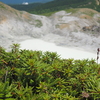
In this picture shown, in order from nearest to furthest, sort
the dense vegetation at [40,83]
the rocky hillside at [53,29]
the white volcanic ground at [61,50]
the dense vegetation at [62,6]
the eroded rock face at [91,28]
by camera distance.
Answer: the dense vegetation at [40,83], the white volcanic ground at [61,50], the rocky hillside at [53,29], the eroded rock face at [91,28], the dense vegetation at [62,6]

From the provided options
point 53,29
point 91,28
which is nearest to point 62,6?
point 53,29

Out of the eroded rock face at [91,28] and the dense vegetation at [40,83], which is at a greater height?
the eroded rock face at [91,28]

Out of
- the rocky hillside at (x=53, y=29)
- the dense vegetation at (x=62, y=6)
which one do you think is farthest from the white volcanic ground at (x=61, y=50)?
the dense vegetation at (x=62, y=6)

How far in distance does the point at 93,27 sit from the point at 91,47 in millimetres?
11624

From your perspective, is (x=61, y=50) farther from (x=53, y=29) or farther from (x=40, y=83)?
(x=40, y=83)

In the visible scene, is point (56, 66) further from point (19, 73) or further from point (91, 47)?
point (91, 47)

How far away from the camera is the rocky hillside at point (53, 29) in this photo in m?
28.3

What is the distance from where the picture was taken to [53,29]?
36.2 meters

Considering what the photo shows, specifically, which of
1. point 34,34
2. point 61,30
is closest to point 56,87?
point 34,34

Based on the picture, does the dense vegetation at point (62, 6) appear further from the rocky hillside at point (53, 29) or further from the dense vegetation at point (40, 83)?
the dense vegetation at point (40, 83)

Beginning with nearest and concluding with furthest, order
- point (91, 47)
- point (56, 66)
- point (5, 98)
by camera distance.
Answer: point (5, 98) < point (56, 66) < point (91, 47)

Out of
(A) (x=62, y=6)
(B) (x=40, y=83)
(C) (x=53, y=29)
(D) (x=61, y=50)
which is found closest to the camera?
(B) (x=40, y=83)

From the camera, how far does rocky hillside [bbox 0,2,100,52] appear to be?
2826 cm

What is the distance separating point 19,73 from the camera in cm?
351
